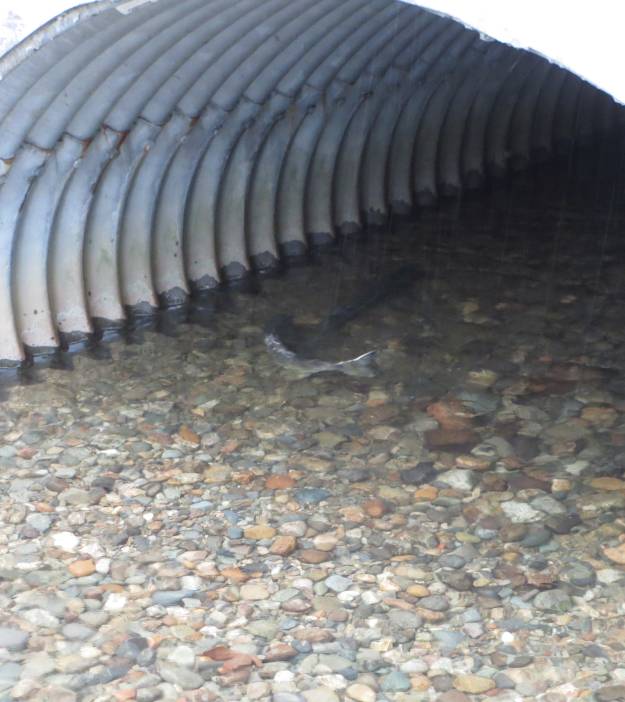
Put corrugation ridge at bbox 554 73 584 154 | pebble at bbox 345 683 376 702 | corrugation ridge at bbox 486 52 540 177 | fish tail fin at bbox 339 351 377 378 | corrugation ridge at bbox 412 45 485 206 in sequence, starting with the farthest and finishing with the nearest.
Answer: corrugation ridge at bbox 554 73 584 154
corrugation ridge at bbox 486 52 540 177
corrugation ridge at bbox 412 45 485 206
fish tail fin at bbox 339 351 377 378
pebble at bbox 345 683 376 702

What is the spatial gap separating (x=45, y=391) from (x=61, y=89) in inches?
61.1

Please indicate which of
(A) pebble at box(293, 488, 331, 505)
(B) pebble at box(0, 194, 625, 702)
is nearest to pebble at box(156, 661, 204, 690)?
(B) pebble at box(0, 194, 625, 702)

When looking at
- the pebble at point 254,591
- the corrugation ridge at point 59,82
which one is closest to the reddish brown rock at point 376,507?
the pebble at point 254,591

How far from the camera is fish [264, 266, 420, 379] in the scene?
232 inches

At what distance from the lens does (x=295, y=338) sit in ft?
20.8

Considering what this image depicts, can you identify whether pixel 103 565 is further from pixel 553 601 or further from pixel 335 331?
pixel 335 331

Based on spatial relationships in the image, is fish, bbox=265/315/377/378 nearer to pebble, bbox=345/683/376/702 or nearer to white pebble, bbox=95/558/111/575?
white pebble, bbox=95/558/111/575

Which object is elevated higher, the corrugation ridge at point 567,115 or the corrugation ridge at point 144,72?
the corrugation ridge at point 144,72

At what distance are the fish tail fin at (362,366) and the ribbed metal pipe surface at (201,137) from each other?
1330 mm

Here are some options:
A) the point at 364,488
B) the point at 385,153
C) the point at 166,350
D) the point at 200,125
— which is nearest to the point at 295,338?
the point at 166,350

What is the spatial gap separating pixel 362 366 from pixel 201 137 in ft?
5.83

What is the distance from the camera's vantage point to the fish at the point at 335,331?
5.89 metres

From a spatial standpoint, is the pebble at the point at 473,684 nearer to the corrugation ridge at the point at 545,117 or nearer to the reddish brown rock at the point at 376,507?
the reddish brown rock at the point at 376,507

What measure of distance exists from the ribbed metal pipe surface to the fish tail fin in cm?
133
